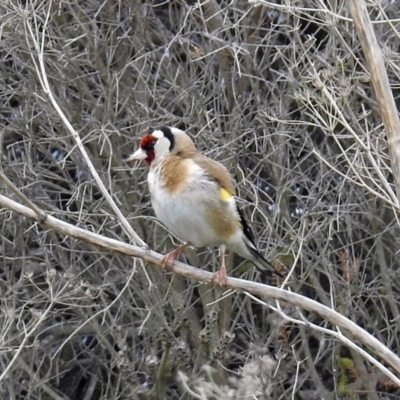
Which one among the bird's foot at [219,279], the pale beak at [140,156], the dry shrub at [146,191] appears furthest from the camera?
the dry shrub at [146,191]

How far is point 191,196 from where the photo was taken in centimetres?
554

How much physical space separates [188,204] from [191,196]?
46 mm

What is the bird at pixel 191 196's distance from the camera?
5.53m

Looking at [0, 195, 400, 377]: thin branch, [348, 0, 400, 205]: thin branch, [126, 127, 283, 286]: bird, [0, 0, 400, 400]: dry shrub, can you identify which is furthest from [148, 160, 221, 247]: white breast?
[0, 0, 400, 400]: dry shrub

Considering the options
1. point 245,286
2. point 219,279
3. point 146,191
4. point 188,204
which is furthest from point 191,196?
point 146,191

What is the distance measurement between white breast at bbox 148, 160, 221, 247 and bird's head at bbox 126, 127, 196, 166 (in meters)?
0.09

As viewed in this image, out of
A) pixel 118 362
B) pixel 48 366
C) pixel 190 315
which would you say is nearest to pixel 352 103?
pixel 190 315

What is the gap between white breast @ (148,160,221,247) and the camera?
5.51 meters

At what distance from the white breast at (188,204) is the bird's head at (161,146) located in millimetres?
94

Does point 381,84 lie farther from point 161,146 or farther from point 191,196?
point 161,146

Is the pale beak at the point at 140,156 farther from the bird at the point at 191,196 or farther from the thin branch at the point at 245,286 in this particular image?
the thin branch at the point at 245,286

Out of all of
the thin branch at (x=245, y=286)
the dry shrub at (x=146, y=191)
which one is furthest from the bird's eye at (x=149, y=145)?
the dry shrub at (x=146, y=191)

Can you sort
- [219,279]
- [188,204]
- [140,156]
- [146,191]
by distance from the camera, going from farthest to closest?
[146,191] → [140,156] → [188,204] → [219,279]

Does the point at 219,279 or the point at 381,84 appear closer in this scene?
the point at 381,84
